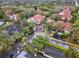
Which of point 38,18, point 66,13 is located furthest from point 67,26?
point 38,18

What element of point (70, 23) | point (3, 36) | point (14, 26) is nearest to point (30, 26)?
point (14, 26)

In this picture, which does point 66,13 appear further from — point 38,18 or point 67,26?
point 38,18

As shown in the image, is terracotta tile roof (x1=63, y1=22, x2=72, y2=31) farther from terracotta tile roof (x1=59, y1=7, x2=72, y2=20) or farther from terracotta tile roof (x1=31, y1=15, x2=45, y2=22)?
terracotta tile roof (x1=31, y1=15, x2=45, y2=22)

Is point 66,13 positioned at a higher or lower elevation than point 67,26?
higher

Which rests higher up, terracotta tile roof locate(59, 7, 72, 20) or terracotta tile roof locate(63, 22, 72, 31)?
terracotta tile roof locate(59, 7, 72, 20)

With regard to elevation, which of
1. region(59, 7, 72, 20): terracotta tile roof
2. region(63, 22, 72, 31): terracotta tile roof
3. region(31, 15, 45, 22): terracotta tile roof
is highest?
region(59, 7, 72, 20): terracotta tile roof

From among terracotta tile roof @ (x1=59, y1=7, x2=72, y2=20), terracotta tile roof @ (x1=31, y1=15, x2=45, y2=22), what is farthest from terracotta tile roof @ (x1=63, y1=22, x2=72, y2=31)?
terracotta tile roof @ (x1=31, y1=15, x2=45, y2=22)

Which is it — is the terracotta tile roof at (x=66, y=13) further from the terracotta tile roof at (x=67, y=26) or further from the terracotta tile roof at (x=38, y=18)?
the terracotta tile roof at (x=38, y=18)

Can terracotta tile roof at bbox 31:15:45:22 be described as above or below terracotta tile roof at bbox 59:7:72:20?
below

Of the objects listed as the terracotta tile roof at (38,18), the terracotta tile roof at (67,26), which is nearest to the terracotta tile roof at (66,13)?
the terracotta tile roof at (67,26)

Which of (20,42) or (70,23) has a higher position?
(70,23)

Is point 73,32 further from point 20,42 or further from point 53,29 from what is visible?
point 20,42
